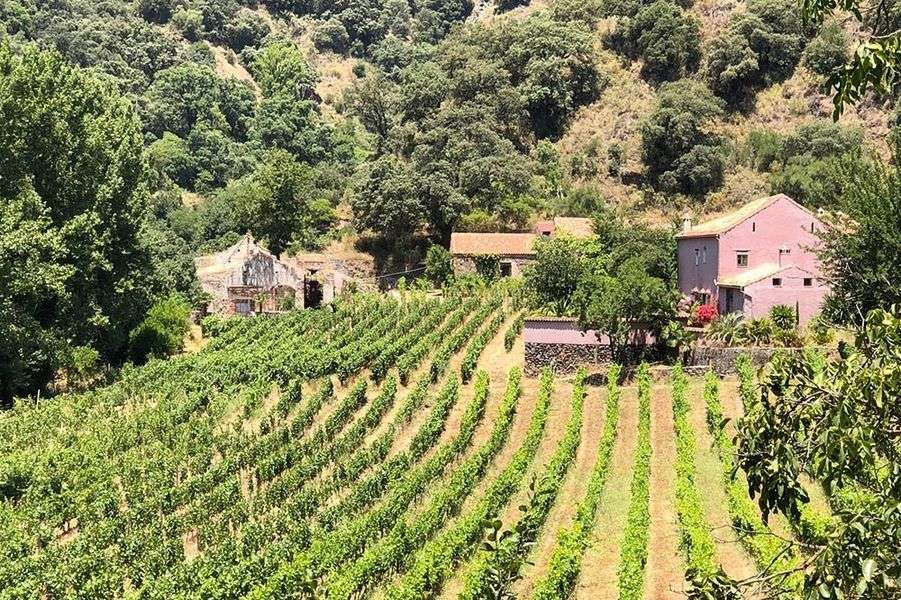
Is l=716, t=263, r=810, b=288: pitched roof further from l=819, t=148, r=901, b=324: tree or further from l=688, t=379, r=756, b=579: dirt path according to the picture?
l=688, t=379, r=756, b=579: dirt path

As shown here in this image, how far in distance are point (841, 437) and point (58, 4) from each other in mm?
120542

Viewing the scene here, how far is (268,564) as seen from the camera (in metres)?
18.4

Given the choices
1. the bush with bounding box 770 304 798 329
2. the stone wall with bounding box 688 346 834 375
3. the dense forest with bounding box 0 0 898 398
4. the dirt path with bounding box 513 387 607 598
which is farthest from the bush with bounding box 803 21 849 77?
the dirt path with bounding box 513 387 607 598

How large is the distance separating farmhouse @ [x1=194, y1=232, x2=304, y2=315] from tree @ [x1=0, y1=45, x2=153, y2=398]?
11.3 meters

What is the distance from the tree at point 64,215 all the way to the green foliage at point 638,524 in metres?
21.4

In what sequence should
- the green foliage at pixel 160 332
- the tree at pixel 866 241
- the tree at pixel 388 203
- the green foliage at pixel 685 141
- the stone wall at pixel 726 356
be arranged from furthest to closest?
the green foliage at pixel 685 141, the tree at pixel 388 203, the green foliage at pixel 160 332, the stone wall at pixel 726 356, the tree at pixel 866 241

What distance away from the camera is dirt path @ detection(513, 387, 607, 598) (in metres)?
19.1

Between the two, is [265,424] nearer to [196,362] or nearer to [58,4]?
[196,362]

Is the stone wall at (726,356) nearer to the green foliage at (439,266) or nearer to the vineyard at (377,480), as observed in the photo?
the vineyard at (377,480)

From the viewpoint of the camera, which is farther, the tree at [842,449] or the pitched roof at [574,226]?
the pitched roof at [574,226]

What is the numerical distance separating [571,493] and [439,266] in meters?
29.4

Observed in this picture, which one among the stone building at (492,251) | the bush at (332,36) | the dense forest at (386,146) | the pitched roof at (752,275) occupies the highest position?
the bush at (332,36)

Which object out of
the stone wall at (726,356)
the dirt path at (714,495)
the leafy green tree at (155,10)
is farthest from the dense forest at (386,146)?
the leafy green tree at (155,10)

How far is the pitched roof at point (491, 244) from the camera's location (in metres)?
52.6
